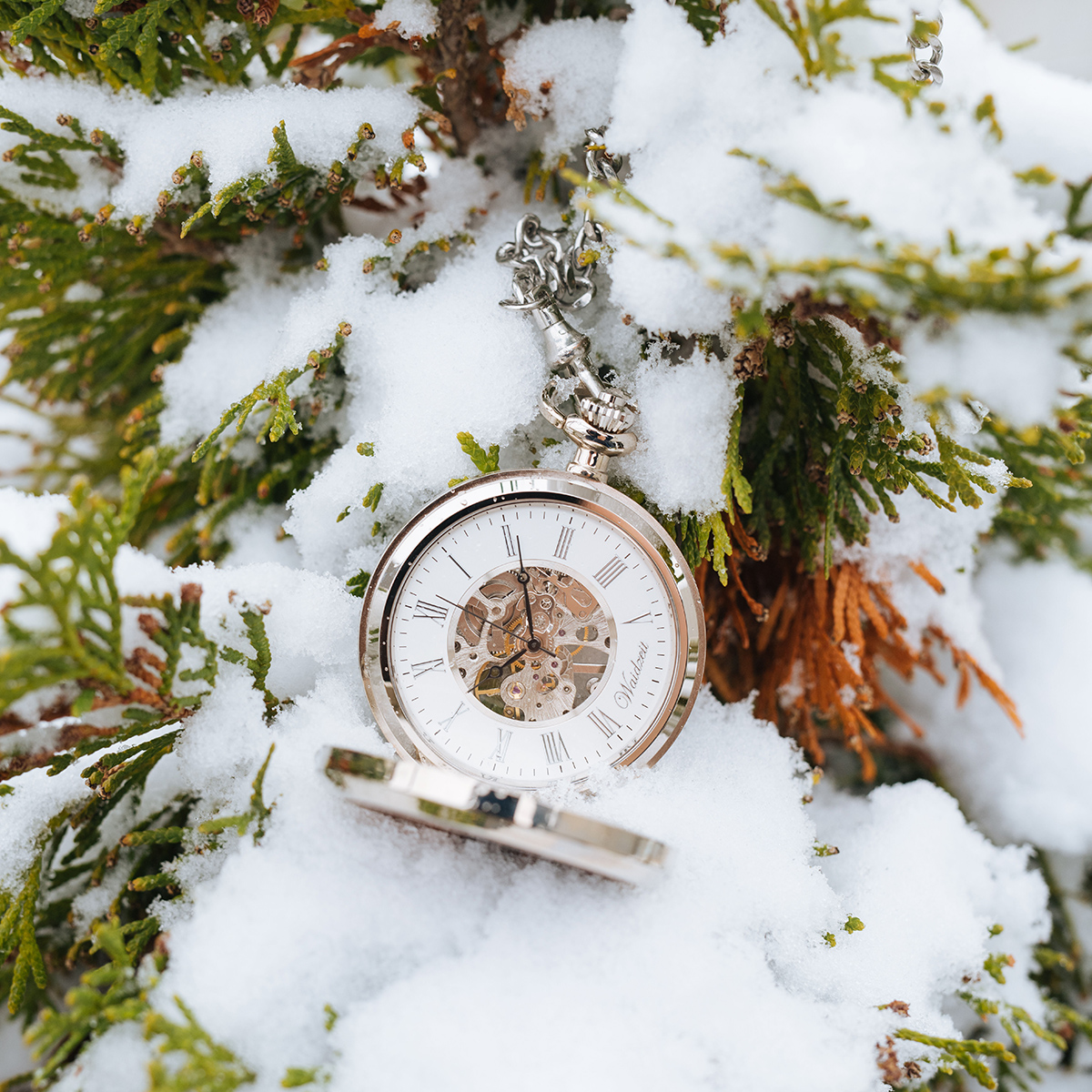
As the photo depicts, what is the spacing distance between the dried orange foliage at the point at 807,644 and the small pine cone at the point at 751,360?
22 centimetres

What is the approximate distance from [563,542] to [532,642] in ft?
0.44

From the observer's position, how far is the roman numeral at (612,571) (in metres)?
1.01

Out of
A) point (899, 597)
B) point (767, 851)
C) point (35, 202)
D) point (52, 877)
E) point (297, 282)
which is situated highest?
point (35, 202)

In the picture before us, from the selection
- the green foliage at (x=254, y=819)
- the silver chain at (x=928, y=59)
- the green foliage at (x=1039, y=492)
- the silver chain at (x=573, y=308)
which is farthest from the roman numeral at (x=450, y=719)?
the silver chain at (x=928, y=59)

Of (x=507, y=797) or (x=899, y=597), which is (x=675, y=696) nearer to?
(x=507, y=797)

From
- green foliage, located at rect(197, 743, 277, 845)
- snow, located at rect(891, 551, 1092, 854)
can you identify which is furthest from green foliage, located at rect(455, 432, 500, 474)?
snow, located at rect(891, 551, 1092, 854)

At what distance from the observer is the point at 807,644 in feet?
4.28

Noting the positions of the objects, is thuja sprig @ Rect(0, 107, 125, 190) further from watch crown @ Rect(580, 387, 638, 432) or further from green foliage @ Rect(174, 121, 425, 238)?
watch crown @ Rect(580, 387, 638, 432)

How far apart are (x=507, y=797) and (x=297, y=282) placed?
3.28 feet

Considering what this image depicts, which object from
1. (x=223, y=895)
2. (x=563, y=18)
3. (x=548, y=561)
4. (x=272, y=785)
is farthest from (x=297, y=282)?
(x=223, y=895)

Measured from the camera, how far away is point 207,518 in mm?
1358

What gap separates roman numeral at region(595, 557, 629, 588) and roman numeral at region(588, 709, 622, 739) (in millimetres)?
168

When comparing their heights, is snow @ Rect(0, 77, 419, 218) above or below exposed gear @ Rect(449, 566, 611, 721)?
above

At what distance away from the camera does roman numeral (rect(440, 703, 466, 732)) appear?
3.33ft
